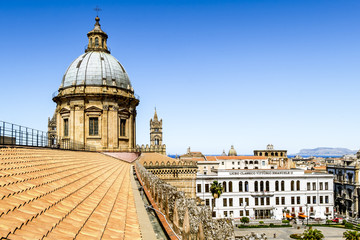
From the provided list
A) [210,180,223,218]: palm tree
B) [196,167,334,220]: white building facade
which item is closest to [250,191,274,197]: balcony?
[196,167,334,220]: white building facade

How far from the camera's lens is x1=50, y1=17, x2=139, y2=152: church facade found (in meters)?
40.3

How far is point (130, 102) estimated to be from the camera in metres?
43.9

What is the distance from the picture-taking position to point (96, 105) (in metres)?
40.9

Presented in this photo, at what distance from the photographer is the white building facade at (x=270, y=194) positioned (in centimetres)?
5716

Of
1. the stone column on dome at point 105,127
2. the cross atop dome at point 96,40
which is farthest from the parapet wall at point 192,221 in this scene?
the cross atop dome at point 96,40

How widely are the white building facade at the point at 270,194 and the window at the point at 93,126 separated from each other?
24.0 m

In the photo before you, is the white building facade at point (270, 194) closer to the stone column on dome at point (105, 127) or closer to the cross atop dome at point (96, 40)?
the stone column on dome at point (105, 127)

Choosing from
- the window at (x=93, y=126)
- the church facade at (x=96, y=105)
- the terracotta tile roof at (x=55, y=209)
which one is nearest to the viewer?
the terracotta tile roof at (x=55, y=209)

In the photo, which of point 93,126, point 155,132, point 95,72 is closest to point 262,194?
point 155,132

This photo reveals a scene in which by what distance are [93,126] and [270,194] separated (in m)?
36.4

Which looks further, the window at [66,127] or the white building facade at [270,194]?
the white building facade at [270,194]

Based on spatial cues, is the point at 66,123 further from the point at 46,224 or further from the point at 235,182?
the point at 46,224

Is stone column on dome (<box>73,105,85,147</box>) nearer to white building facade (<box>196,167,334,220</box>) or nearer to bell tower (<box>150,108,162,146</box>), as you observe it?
white building facade (<box>196,167,334,220</box>)

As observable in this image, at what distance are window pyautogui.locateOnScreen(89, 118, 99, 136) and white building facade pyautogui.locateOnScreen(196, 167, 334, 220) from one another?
24.0m
